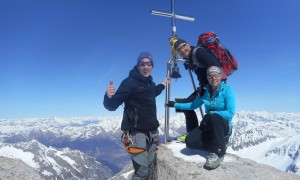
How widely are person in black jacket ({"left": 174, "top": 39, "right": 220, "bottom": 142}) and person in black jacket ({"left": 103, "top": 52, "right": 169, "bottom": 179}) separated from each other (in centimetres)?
118

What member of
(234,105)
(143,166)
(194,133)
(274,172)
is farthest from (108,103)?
(274,172)

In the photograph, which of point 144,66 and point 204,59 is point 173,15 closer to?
point 144,66

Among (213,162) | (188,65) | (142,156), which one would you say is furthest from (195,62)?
(142,156)

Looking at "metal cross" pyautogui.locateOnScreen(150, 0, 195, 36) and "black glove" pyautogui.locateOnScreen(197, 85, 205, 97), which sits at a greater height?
"metal cross" pyautogui.locateOnScreen(150, 0, 195, 36)

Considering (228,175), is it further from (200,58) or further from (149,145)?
(200,58)

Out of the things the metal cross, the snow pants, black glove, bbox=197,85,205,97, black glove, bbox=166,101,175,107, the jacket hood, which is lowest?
the snow pants

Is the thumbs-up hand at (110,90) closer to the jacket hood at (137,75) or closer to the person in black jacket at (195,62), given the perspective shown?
the jacket hood at (137,75)

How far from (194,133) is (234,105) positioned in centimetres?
146

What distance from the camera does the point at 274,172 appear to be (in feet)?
25.3

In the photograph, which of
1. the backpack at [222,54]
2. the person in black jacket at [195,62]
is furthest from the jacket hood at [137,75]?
the backpack at [222,54]

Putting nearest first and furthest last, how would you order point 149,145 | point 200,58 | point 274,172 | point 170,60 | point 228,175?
point 228,175
point 274,172
point 200,58
point 149,145
point 170,60

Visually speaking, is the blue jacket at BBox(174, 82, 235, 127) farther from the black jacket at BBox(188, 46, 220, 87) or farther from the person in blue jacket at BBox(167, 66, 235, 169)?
the black jacket at BBox(188, 46, 220, 87)

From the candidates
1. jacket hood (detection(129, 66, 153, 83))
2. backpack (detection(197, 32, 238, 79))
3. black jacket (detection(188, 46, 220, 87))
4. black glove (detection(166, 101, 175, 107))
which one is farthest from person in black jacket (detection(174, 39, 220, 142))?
jacket hood (detection(129, 66, 153, 83))

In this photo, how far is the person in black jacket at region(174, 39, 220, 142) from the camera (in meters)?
8.12
